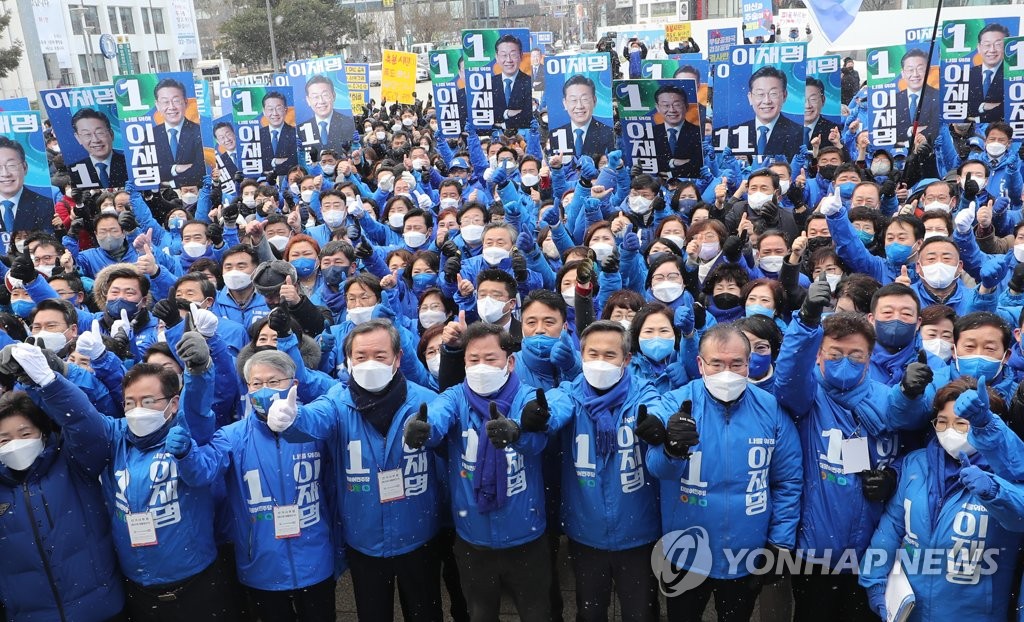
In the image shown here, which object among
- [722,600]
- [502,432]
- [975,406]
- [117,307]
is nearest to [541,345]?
[502,432]

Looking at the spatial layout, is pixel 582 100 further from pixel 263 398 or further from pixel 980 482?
pixel 980 482

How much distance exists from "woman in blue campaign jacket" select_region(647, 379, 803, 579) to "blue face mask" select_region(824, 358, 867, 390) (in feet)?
0.95

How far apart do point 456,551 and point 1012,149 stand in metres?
7.64

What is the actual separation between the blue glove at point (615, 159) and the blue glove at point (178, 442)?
533cm

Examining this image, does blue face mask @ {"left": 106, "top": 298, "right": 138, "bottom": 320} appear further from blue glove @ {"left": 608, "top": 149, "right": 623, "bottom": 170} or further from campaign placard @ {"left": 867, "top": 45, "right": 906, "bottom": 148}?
campaign placard @ {"left": 867, "top": 45, "right": 906, "bottom": 148}

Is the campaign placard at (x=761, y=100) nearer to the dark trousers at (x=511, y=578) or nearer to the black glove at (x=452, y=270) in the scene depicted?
the black glove at (x=452, y=270)

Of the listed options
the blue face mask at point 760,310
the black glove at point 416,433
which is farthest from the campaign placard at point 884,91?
the black glove at point 416,433

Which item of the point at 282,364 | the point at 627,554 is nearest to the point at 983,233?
the point at 627,554

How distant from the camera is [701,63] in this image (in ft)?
38.8

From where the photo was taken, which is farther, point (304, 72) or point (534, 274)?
point (304, 72)

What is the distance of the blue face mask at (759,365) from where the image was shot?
4.09 meters

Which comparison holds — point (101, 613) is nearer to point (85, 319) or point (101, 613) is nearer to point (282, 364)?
point (282, 364)

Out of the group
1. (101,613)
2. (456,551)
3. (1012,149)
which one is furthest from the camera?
(1012,149)

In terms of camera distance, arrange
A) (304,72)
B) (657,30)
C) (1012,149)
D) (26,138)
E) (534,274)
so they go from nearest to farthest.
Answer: (534,274) < (26,138) < (1012,149) < (304,72) < (657,30)
